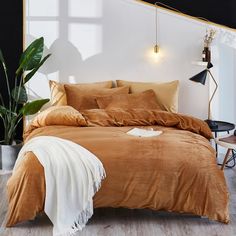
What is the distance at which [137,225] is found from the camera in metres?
3.31

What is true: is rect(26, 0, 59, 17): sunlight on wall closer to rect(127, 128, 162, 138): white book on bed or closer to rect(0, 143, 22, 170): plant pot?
rect(0, 143, 22, 170): plant pot

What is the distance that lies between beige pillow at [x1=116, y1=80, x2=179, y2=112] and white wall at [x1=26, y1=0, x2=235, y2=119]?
0.70ft

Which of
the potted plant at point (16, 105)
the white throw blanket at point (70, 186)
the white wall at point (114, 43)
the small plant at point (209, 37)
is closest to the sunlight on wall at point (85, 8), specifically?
the white wall at point (114, 43)

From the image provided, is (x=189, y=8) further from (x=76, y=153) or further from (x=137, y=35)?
(x=76, y=153)

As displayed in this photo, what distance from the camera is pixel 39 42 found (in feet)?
16.1

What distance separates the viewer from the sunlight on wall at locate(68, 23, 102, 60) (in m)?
5.41

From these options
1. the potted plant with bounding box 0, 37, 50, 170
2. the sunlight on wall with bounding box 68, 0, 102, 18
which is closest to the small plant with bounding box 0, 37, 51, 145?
the potted plant with bounding box 0, 37, 50, 170

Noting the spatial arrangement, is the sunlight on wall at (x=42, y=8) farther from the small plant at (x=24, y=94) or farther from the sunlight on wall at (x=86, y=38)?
the small plant at (x=24, y=94)

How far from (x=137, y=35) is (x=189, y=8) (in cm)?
71

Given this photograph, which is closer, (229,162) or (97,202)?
(97,202)

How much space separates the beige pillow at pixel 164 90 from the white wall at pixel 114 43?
0.21 metres

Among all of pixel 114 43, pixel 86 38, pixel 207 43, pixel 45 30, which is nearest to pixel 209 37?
pixel 207 43

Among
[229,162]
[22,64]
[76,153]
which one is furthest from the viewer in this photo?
[229,162]

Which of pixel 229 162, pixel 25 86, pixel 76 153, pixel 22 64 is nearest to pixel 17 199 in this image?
pixel 76 153
